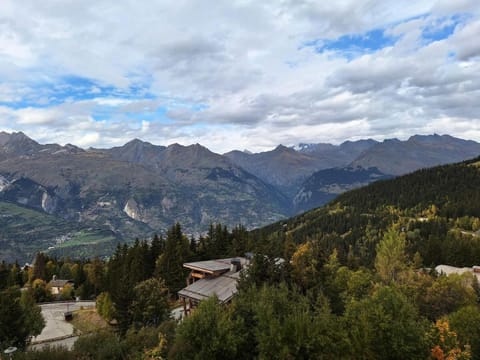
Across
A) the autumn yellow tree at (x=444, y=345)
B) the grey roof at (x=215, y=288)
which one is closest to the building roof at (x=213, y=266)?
the grey roof at (x=215, y=288)

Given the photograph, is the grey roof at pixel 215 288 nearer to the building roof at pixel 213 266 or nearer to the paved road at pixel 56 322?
the building roof at pixel 213 266

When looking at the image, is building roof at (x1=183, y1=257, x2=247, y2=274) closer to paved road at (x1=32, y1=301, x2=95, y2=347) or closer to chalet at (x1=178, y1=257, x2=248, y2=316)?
chalet at (x1=178, y1=257, x2=248, y2=316)

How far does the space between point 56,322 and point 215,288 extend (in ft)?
149

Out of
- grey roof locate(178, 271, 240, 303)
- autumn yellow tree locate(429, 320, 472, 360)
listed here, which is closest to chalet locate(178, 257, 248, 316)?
grey roof locate(178, 271, 240, 303)

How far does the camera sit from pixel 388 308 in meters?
30.1

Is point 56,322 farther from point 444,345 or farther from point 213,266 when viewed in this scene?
point 444,345

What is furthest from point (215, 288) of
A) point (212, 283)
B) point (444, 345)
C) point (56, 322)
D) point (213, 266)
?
point (56, 322)

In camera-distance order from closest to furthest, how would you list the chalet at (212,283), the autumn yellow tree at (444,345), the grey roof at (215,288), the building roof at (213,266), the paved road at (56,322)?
1. the autumn yellow tree at (444,345)
2. the grey roof at (215,288)
3. the chalet at (212,283)
4. the building roof at (213,266)
5. the paved road at (56,322)

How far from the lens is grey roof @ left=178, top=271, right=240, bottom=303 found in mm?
52422

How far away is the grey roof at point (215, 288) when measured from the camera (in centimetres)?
5242

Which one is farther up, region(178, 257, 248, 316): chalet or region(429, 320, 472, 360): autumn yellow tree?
region(429, 320, 472, 360): autumn yellow tree

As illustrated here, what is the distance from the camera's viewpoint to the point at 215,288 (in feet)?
182

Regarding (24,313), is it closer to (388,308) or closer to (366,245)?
(388,308)

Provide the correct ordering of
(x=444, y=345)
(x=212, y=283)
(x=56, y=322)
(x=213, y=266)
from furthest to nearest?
(x=56, y=322) → (x=213, y=266) → (x=212, y=283) → (x=444, y=345)
